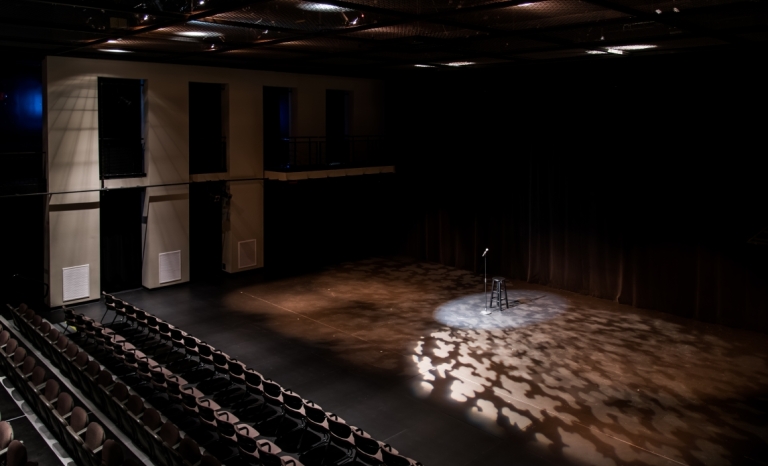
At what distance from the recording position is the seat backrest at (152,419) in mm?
8594

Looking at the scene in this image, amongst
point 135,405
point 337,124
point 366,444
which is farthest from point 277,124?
point 366,444

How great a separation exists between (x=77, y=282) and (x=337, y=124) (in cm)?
968

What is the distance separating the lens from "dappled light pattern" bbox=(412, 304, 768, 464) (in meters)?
9.69

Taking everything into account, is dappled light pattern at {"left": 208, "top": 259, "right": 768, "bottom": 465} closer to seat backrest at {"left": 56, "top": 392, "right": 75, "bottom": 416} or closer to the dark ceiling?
seat backrest at {"left": 56, "top": 392, "right": 75, "bottom": 416}

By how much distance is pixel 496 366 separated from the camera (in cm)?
1253

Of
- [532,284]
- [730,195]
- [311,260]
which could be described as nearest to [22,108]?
[311,260]

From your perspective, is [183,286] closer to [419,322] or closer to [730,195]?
[419,322]

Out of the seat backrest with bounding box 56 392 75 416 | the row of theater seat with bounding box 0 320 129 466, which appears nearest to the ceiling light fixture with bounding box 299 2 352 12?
the row of theater seat with bounding box 0 320 129 466

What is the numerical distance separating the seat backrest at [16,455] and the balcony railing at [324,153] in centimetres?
1272

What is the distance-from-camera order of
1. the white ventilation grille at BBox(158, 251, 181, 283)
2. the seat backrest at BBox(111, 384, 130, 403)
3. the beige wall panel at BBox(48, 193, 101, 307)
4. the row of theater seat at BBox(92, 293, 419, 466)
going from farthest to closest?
the white ventilation grille at BBox(158, 251, 181, 283) < the beige wall panel at BBox(48, 193, 101, 307) < the seat backrest at BBox(111, 384, 130, 403) < the row of theater seat at BBox(92, 293, 419, 466)

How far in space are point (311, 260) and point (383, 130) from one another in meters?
5.34

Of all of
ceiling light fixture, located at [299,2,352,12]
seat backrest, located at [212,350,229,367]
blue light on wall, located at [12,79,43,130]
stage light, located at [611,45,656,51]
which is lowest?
seat backrest, located at [212,350,229,367]

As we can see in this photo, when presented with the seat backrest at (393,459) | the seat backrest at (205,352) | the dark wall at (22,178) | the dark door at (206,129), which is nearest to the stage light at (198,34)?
the seat backrest at (205,352)

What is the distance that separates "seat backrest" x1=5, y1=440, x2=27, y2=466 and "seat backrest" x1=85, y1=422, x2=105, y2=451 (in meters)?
0.80
